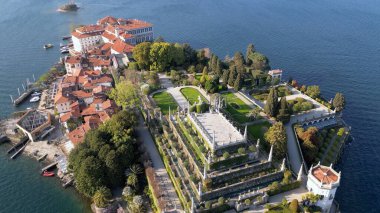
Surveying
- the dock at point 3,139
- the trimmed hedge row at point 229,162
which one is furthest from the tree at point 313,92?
Answer: the dock at point 3,139

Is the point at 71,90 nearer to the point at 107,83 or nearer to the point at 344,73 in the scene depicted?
the point at 107,83

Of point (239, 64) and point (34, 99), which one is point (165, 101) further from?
point (34, 99)

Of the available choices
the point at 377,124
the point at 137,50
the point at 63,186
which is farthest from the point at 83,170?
the point at 377,124

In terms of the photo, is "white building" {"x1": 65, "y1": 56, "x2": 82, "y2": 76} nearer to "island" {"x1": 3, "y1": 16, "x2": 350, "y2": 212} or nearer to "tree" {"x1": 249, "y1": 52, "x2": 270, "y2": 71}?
"island" {"x1": 3, "y1": 16, "x2": 350, "y2": 212}

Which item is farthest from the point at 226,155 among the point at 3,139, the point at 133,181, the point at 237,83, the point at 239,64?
the point at 3,139

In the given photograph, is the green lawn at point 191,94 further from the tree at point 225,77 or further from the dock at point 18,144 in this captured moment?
the dock at point 18,144

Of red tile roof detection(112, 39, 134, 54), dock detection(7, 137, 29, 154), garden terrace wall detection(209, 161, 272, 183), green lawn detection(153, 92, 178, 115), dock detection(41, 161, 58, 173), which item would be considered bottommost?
dock detection(41, 161, 58, 173)

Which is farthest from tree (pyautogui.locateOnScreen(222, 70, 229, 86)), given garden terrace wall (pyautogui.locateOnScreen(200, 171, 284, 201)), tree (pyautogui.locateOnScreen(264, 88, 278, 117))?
garden terrace wall (pyautogui.locateOnScreen(200, 171, 284, 201))

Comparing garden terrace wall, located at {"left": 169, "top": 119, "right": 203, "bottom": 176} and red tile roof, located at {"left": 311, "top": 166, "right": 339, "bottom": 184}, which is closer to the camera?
red tile roof, located at {"left": 311, "top": 166, "right": 339, "bottom": 184}
